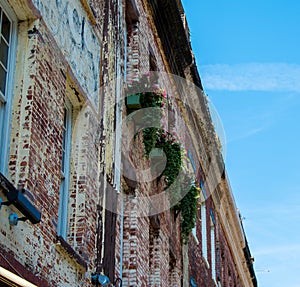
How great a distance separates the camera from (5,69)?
9219 millimetres

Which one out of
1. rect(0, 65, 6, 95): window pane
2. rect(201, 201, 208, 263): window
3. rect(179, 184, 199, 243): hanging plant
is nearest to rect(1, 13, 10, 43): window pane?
rect(0, 65, 6, 95): window pane

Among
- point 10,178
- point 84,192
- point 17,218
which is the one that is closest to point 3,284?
point 17,218

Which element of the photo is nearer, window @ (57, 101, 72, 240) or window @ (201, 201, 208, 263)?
window @ (57, 101, 72, 240)

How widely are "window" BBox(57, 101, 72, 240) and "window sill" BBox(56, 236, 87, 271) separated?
1.20 feet

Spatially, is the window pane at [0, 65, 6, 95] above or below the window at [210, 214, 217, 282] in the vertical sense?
below

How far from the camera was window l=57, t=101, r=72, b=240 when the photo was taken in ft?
35.0

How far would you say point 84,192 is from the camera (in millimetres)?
10984

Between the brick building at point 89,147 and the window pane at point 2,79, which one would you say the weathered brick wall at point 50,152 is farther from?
the window pane at point 2,79

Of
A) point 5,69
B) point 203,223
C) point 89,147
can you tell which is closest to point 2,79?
point 5,69

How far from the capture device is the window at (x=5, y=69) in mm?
8984

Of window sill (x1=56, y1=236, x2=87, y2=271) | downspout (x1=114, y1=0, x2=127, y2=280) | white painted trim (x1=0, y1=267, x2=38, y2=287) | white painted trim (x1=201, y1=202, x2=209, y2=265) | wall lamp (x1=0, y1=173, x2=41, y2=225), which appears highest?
white painted trim (x1=201, y1=202, x2=209, y2=265)

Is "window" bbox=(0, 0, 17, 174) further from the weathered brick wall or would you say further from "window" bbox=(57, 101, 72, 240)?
"window" bbox=(57, 101, 72, 240)

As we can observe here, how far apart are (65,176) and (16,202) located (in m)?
2.72

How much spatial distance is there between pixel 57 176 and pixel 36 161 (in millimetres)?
774
